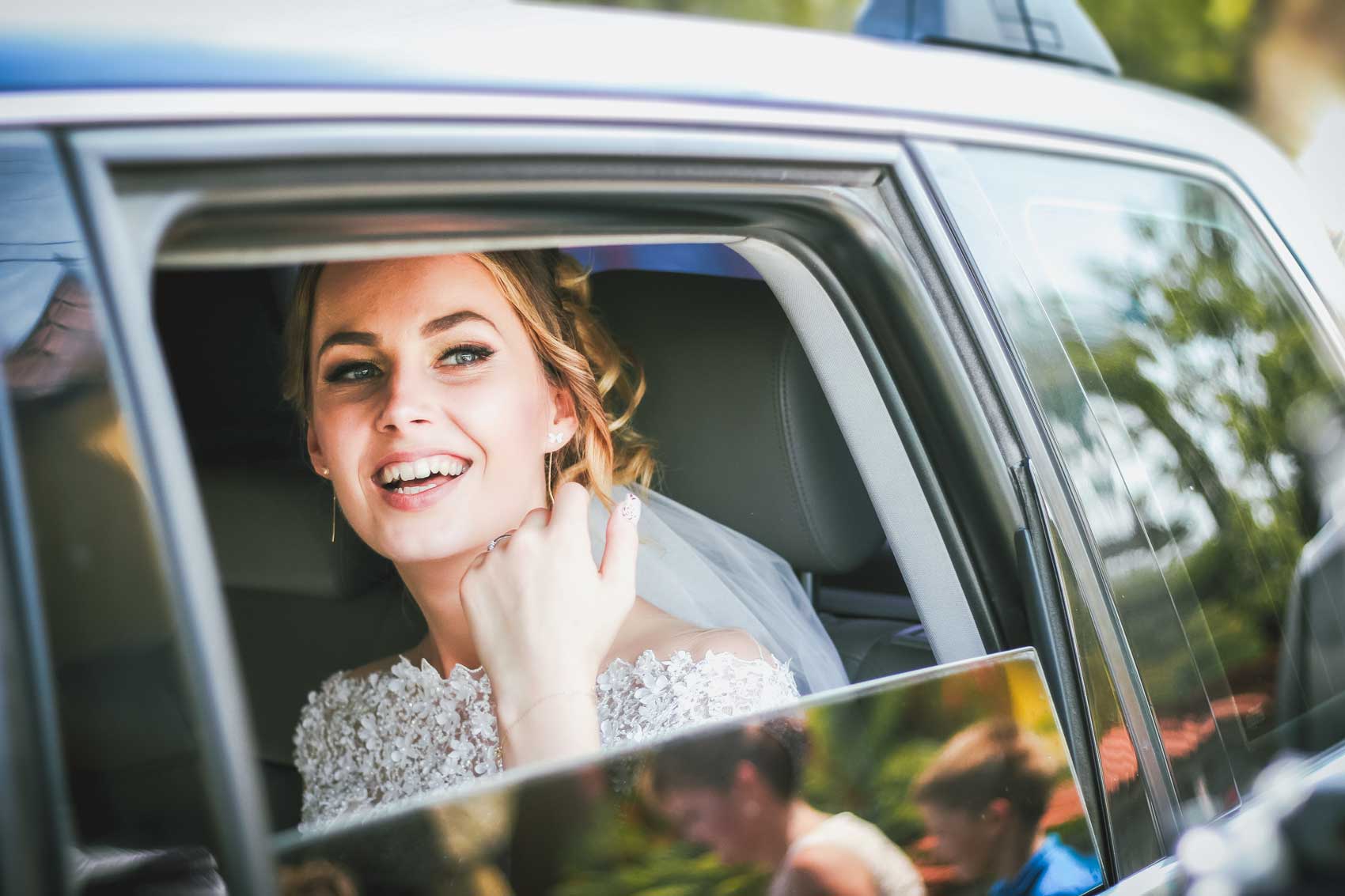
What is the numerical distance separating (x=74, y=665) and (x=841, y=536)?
1372 millimetres

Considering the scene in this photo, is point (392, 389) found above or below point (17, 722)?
above

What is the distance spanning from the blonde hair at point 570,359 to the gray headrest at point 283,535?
33 cm

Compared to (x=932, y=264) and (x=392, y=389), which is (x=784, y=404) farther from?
(x=392, y=389)

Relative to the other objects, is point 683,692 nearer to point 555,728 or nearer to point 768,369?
point 555,728

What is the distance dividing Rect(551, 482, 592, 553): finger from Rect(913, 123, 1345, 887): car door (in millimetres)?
573

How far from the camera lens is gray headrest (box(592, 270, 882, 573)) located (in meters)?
1.82

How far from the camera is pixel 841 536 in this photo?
6.29 ft

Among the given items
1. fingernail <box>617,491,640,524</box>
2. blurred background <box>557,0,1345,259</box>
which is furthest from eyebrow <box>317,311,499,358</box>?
blurred background <box>557,0,1345,259</box>

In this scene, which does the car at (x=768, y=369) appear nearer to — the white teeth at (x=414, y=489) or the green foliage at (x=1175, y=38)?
the white teeth at (x=414, y=489)

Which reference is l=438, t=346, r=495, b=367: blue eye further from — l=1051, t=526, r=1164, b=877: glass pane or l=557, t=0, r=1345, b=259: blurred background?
l=557, t=0, r=1345, b=259: blurred background

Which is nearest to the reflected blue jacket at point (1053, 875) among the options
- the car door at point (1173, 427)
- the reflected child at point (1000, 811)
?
the reflected child at point (1000, 811)

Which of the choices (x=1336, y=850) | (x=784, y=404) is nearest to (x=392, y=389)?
(x=784, y=404)

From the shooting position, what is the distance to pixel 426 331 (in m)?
1.69

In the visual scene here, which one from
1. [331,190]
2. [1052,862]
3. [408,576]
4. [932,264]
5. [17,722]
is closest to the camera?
[17,722]
